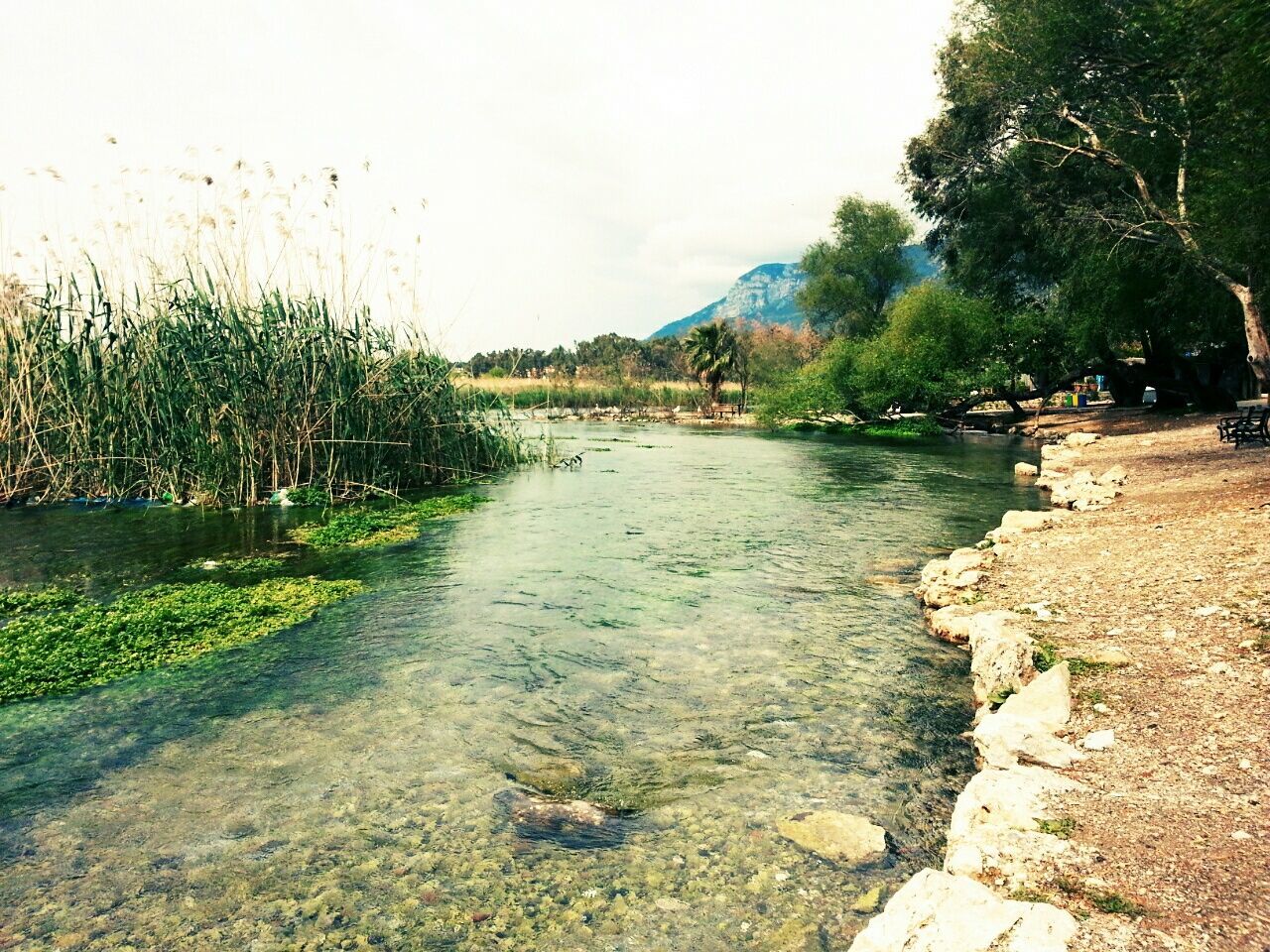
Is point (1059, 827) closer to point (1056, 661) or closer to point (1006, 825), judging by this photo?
point (1006, 825)

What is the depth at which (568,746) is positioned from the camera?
5688 mm

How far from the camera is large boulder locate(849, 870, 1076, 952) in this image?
2838 millimetres

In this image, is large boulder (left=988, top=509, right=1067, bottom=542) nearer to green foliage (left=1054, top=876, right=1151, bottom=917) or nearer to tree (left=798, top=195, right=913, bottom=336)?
green foliage (left=1054, top=876, right=1151, bottom=917)

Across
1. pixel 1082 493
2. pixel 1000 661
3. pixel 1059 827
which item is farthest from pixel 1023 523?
pixel 1059 827

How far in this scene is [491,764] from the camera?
5398 millimetres

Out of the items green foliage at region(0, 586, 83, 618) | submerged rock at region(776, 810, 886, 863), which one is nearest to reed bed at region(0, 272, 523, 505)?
green foliage at region(0, 586, 83, 618)

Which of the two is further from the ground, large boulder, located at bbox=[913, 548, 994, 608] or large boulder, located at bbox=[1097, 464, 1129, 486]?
large boulder, located at bbox=[1097, 464, 1129, 486]

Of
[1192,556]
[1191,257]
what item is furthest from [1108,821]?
[1191,257]

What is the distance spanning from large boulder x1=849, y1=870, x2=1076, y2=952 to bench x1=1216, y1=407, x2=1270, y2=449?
64.7ft

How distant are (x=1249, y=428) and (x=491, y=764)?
67.6 feet

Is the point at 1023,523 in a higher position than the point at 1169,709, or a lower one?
higher

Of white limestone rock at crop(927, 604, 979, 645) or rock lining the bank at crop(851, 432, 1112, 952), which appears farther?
white limestone rock at crop(927, 604, 979, 645)

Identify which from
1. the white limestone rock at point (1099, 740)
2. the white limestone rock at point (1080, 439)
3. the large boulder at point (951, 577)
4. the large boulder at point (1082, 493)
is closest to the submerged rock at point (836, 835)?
the white limestone rock at point (1099, 740)

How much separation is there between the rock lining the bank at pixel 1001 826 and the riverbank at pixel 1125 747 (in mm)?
12
